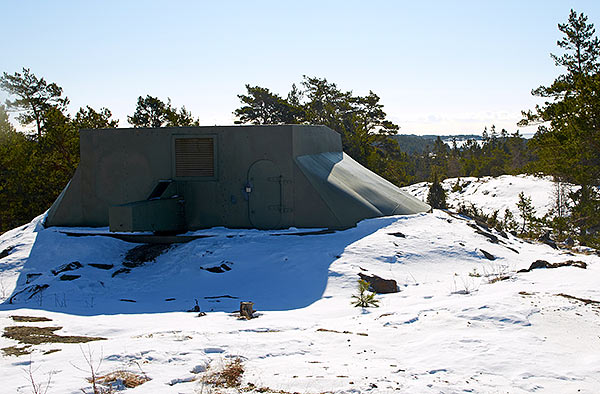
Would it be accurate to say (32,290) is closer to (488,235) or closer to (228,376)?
(228,376)

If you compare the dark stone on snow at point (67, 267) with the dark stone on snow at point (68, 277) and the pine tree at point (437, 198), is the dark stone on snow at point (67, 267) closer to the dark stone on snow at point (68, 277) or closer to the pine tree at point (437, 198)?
the dark stone on snow at point (68, 277)

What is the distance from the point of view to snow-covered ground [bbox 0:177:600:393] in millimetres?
4008

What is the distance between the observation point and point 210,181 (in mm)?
11406

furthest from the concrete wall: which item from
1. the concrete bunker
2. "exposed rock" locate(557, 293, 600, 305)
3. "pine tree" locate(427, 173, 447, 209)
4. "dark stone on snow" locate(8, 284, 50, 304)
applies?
"pine tree" locate(427, 173, 447, 209)

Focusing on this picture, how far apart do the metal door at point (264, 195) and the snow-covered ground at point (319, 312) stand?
0.50 metres

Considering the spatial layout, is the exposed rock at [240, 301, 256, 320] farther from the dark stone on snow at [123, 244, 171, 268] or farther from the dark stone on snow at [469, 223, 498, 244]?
the dark stone on snow at [469, 223, 498, 244]

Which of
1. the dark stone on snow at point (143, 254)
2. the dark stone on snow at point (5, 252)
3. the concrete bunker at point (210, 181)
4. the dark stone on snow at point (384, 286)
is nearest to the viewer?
the dark stone on snow at point (384, 286)

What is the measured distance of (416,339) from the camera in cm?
502

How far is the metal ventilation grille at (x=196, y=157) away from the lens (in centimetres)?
1139

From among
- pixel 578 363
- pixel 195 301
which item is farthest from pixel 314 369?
pixel 195 301

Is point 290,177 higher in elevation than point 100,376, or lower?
higher

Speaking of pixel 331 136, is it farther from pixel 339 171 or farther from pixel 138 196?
pixel 138 196

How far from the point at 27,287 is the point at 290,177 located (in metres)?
5.67

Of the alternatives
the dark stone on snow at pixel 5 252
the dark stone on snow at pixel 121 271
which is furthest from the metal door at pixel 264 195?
the dark stone on snow at pixel 5 252
